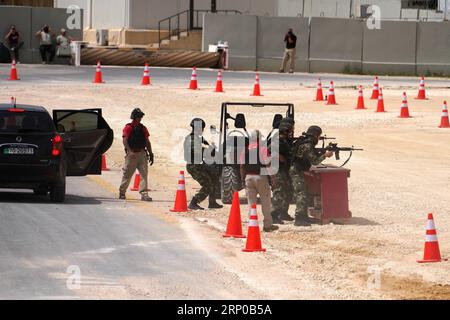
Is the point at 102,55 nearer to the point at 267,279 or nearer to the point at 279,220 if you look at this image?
the point at 279,220

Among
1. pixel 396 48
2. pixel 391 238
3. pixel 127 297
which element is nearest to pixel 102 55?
pixel 396 48

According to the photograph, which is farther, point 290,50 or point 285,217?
point 290,50

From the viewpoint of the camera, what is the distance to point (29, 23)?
2242 inches

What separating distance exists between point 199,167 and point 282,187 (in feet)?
6.32

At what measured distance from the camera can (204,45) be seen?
59594 mm

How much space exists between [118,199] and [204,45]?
124 ft

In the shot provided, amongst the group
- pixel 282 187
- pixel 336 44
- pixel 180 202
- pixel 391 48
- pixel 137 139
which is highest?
pixel 336 44

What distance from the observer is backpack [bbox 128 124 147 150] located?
21859 millimetres

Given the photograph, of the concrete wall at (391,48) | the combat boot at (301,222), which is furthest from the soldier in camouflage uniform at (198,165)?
the concrete wall at (391,48)

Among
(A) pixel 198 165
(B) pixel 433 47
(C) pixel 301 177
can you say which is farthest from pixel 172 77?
(C) pixel 301 177

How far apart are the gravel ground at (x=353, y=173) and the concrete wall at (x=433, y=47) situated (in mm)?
9263

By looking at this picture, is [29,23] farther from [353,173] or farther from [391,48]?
[353,173]

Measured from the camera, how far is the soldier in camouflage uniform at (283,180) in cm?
1925

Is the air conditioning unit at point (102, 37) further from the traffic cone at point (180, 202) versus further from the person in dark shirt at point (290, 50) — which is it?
the traffic cone at point (180, 202)
